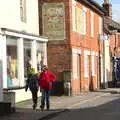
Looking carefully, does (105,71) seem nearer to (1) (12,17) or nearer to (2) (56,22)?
(2) (56,22)

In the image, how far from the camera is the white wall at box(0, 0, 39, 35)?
90.1ft

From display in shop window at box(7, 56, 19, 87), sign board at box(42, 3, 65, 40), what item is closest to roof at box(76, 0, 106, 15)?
sign board at box(42, 3, 65, 40)

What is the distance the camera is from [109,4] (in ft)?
196

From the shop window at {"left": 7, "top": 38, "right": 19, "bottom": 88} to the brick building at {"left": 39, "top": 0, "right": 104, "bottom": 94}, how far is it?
6.46 metres

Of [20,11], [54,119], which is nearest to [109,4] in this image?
[20,11]

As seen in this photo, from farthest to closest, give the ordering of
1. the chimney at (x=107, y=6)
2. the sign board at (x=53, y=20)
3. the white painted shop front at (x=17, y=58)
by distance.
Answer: the chimney at (x=107, y=6) < the sign board at (x=53, y=20) < the white painted shop front at (x=17, y=58)

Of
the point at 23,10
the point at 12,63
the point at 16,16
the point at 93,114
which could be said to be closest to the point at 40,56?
the point at 23,10

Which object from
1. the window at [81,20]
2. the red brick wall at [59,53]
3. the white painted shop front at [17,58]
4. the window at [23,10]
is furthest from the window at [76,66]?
the window at [23,10]

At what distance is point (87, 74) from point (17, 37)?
522 inches

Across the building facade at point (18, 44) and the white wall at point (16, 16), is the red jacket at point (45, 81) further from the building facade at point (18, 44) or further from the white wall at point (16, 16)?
the white wall at point (16, 16)

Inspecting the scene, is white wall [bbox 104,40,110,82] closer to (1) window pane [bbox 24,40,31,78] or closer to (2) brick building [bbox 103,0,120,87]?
(2) brick building [bbox 103,0,120,87]

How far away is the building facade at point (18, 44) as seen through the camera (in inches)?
1070

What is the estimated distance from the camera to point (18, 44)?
2920 cm

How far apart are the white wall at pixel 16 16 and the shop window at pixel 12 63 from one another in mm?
843
